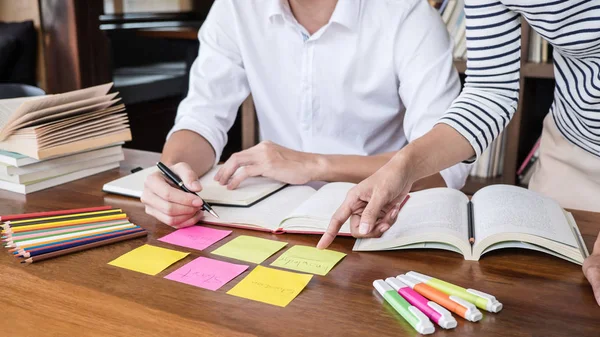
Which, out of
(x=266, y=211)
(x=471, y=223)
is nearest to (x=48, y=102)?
(x=266, y=211)

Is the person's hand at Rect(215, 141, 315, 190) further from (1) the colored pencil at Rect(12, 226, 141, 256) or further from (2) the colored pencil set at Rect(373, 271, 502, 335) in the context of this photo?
(2) the colored pencil set at Rect(373, 271, 502, 335)

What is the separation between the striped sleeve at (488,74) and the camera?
111cm

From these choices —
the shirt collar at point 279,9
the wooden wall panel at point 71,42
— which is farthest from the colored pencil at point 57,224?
the wooden wall panel at point 71,42

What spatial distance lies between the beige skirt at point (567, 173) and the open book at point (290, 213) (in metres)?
0.57

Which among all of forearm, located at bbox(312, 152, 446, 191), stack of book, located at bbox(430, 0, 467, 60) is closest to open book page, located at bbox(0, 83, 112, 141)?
forearm, located at bbox(312, 152, 446, 191)

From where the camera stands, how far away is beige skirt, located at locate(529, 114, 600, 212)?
4.39 ft

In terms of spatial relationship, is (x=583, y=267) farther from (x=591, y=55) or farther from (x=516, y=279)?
(x=591, y=55)

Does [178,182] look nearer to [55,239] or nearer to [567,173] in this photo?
[55,239]

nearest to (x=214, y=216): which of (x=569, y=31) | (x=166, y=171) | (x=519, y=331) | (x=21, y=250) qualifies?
(x=166, y=171)

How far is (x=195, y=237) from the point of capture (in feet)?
3.29

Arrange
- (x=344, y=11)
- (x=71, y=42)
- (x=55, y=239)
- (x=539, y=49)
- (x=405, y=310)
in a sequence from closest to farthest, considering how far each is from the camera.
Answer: (x=405, y=310), (x=55, y=239), (x=344, y=11), (x=539, y=49), (x=71, y=42)

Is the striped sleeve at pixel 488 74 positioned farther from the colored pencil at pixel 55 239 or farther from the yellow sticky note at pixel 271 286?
the colored pencil at pixel 55 239

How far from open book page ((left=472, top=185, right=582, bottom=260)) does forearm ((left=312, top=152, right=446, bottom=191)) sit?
0.88 ft

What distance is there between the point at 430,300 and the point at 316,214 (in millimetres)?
303
